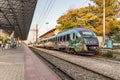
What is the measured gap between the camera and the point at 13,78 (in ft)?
30.9

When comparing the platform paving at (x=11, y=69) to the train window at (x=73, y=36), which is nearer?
the platform paving at (x=11, y=69)

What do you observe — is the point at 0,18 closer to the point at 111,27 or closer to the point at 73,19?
the point at 73,19

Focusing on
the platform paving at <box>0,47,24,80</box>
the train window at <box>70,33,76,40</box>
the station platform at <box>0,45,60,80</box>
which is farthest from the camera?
the train window at <box>70,33,76,40</box>

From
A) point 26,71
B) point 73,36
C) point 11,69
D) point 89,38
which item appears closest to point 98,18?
point 73,36

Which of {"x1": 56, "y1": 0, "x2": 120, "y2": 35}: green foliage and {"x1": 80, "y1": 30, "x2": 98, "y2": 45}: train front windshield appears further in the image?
{"x1": 56, "y1": 0, "x2": 120, "y2": 35}: green foliage

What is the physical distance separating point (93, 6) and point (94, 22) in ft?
12.7

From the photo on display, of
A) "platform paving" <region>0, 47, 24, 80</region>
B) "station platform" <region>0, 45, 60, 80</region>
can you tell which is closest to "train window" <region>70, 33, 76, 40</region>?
"platform paving" <region>0, 47, 24, 80</region>

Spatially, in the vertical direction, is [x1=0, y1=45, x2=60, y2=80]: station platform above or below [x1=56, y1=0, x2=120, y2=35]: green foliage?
below

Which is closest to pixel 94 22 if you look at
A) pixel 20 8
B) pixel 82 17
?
pixel 82 17

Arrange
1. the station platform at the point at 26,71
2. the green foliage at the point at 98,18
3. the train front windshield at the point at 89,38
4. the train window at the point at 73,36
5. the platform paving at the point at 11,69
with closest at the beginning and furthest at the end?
the station platform at the point at 26,71 → the platform paving at the point at 11,69 → the train front windshield at the point at 89,38 → the train window at the point at 73,36 → the green foliage at the point at 98,18

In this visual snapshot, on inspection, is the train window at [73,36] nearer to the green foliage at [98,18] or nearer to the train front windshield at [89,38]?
the train front windshield at [89,38]

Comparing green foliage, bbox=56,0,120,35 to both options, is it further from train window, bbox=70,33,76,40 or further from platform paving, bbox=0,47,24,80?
platform paving, bbox=0,47,24,80

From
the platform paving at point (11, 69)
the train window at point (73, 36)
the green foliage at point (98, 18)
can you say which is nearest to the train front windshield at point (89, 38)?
the train window at point (73, 36)

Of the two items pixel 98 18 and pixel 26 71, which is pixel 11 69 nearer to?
pixel 26 71
